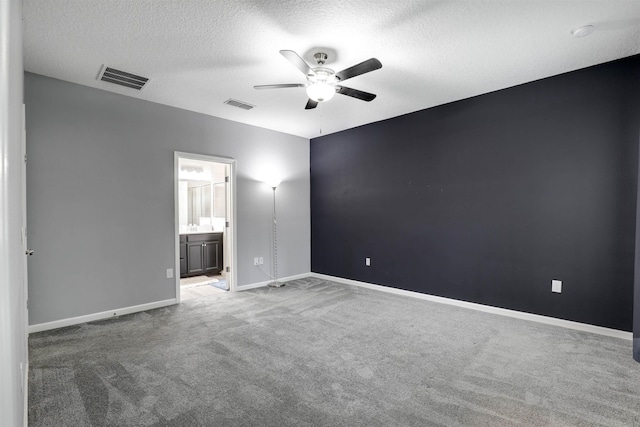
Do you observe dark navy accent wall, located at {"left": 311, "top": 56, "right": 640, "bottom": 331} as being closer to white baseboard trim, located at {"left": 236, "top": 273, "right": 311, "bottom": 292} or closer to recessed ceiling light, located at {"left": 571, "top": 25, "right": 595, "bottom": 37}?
recessed ceiling light, located at {"left": 571, "top": 25, "right": 595, "bottom": 37}

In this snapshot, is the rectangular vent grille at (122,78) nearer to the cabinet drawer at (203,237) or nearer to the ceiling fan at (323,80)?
the ceiling fan at (323,80)

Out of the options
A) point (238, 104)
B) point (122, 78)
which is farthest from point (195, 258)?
point (122, 78)

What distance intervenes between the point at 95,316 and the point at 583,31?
18.0ft

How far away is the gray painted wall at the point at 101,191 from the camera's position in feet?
10.8

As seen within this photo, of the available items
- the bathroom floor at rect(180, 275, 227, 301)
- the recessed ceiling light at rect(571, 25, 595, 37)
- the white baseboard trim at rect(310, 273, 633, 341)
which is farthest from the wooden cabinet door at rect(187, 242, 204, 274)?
the recessed ceiling light at rect(571, 25, 595, 37)

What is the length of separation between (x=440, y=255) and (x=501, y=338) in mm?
1415

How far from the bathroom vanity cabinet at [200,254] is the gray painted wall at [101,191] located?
148 cm

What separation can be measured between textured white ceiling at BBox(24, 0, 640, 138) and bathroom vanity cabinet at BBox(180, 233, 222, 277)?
107 inches

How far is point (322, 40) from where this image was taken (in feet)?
8.81

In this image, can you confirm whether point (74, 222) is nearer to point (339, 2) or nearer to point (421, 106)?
point (339, 2)

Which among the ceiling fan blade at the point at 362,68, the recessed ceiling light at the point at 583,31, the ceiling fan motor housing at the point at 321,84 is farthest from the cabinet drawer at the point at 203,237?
the recessed ceiling light at the point at 583,31

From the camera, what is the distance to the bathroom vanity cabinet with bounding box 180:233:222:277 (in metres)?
5.66

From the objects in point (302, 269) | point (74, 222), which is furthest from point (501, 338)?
point (74, 222)

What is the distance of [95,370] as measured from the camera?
246cm
